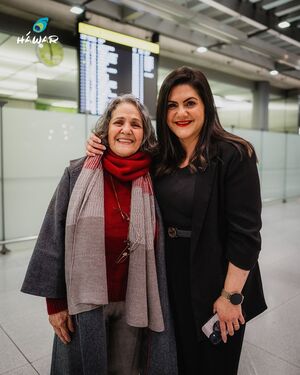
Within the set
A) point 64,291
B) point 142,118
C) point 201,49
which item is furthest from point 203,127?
point 201,49

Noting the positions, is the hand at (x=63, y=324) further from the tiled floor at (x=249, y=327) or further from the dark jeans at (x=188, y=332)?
the tiled floor at (x=249, y=327)

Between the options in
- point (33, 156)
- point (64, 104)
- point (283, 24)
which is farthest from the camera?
point (64, 104)

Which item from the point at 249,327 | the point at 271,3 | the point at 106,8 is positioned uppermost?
the point at 271,3

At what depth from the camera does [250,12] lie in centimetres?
436

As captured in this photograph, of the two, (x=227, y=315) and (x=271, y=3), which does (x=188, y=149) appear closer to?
(x=227, y=315)

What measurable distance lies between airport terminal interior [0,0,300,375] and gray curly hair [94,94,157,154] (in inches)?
52.7

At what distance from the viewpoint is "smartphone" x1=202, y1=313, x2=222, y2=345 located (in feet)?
3.88

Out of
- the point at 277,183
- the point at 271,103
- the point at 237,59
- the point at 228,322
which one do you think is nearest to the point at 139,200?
the point at 228,322

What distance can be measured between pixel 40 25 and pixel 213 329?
176 inches

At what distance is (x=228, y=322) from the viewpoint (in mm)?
1188

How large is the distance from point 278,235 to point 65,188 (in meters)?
4.06

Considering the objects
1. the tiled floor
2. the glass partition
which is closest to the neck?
the tiled floor

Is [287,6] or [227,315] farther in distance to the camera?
[287,6]

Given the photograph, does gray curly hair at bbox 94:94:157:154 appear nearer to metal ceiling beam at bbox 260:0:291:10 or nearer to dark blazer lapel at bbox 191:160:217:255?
dark blazer lapel at bbox 191:160:217:255
